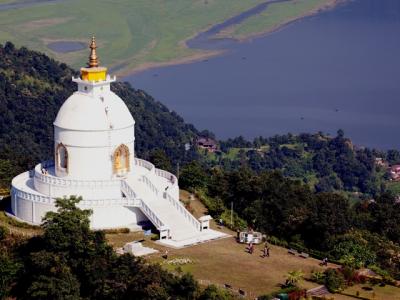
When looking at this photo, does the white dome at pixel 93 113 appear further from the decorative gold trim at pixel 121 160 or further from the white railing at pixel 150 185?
the white railing at pixel 150 185

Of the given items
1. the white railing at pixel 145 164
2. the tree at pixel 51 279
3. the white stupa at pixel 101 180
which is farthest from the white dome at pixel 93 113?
the tree at pixel 51 279

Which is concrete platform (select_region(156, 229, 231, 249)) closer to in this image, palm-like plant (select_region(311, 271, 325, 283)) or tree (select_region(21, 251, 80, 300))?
tree (select_region(21, 251, 80, 300))

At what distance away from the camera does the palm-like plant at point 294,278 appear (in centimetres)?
3253

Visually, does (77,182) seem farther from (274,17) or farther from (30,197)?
(274,17)

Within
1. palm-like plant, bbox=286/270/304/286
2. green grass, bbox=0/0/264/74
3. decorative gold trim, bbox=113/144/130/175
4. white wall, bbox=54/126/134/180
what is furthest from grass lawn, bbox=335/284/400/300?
green grass, bbox=0/0/264/74

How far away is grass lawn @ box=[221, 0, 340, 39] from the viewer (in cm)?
14262

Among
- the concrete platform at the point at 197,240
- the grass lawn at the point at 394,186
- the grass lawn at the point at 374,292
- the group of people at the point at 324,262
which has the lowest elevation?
the grass lawn at the point at 394,186

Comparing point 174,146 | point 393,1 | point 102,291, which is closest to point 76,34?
point 174,146

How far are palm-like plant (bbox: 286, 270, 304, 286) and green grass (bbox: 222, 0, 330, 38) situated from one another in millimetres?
108496

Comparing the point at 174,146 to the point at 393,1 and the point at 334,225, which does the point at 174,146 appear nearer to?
the point at 334,225

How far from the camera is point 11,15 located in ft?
471

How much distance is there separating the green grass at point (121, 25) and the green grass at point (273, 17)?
442 centimetres

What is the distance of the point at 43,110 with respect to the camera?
7769cm

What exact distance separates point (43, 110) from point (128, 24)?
213 feet
